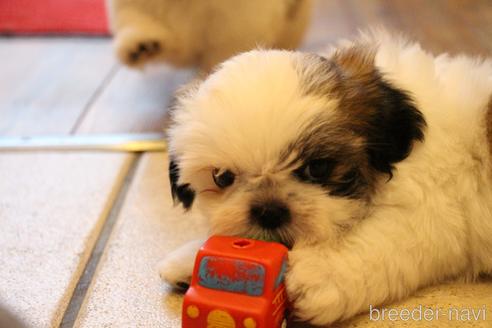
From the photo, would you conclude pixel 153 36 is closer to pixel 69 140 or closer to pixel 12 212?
pixel 69 140

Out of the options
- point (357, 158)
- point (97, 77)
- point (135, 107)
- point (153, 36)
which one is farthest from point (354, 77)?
point (97, 77)

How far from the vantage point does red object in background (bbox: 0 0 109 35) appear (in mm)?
3598

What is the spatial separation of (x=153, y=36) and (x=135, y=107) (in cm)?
36

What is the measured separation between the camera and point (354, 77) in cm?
130

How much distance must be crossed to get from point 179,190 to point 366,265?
19.7 inches

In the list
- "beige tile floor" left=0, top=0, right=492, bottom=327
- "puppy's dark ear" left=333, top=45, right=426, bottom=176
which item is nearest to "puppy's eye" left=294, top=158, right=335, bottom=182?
"puppy's dark ear" left=333, top=45, right=426, bottom=176

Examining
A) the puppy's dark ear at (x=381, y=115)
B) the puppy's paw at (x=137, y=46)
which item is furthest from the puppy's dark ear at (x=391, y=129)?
the puppy's paw at (x=137, y=46)

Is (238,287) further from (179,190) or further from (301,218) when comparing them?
(179,190)

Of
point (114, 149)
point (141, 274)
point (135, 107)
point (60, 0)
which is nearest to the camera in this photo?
point (141, 274)

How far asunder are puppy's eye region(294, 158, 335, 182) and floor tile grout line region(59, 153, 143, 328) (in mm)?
658

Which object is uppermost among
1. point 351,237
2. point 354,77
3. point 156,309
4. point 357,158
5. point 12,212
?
point 354,77

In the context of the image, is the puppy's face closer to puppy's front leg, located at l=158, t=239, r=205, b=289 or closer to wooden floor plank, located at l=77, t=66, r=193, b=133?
puppy's front leg, located at l=158, t=239, r=205, b=289

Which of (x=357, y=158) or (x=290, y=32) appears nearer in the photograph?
(x=357, y=158)

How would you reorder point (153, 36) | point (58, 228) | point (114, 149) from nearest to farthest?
point (58, 228), point (114, 149), point (153, 36)
